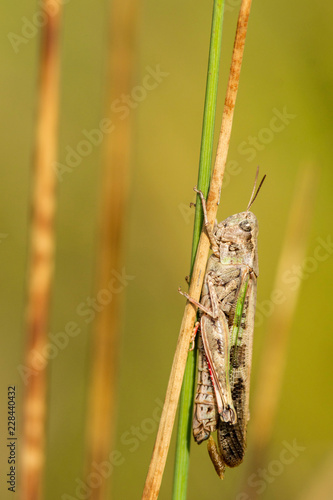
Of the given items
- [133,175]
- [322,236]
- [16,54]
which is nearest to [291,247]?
[322,236]

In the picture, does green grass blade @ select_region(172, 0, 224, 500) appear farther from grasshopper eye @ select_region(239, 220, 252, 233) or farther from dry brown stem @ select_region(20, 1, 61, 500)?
grasshopper eye @ select_region(239, 220, 252, 233)

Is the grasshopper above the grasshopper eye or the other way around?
the other way around

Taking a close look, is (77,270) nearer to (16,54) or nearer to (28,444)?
(16,54)

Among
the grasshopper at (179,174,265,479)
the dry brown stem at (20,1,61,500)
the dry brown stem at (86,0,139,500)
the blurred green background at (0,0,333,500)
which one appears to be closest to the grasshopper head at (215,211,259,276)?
the grasshopper at (179,174,265,479)

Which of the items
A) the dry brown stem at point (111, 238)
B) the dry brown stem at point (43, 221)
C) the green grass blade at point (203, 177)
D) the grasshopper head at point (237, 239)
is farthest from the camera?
the grasshopper head at point (237, 239)

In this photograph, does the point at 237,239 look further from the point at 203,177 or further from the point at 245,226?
the point at 203,177

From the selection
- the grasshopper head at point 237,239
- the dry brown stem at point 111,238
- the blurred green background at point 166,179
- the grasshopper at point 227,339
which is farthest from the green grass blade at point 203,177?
the blurred green background at point 166,179

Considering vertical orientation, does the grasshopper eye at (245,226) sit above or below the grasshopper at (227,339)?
above

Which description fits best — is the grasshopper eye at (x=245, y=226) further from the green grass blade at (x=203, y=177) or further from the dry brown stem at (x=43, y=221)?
the dry brown stem at (x=43, y=221)
